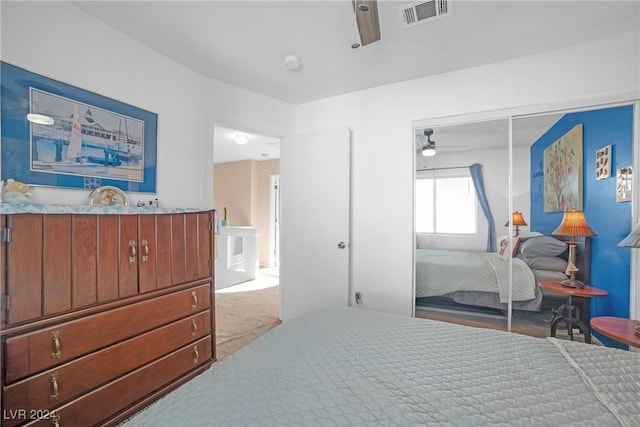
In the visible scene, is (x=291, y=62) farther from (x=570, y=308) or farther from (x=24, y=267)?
(x=570, y=308)

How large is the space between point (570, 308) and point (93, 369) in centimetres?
321

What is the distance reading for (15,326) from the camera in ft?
3.88

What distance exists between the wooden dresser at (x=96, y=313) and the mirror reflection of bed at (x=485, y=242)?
6.84 feet

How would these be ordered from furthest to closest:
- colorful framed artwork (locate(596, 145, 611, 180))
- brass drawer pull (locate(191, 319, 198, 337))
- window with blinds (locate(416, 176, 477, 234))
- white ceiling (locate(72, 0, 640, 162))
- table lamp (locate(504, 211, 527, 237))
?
window with blinds (locate(416, 176, 477, 234)) < table lamp (locate(504, 211, 527, 237)) < colorful framed artwork (locate(596, 145, 611, 180)) < brass drawer pull (locate(191, 319, 198, 337)) < white ceiling (locate(72, 0, 640, 162))

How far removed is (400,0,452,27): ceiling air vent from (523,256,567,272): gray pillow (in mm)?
1991

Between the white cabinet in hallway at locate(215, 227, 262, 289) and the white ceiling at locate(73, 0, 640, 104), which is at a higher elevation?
the white ceiling at locate(73, 0, 640, 104)

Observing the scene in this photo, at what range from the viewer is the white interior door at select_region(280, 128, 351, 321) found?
2.95 m

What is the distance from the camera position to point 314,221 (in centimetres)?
310

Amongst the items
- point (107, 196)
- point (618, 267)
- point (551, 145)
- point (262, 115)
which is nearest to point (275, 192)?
point (262, 115)

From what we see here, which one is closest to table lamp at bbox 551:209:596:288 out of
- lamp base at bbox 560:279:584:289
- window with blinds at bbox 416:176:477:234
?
lamp base at bbox 560:279:584:289

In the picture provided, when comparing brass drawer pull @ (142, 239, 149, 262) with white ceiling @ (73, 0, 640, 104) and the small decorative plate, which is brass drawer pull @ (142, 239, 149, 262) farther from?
white ceiling @ (73, 0, 640, 104)

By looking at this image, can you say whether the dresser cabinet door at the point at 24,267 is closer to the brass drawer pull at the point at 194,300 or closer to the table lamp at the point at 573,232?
the brass drawer pull at the point at 194,300

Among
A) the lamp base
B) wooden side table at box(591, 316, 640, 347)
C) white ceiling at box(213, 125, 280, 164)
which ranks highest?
white ceiling at box(213, 125, 280, 164)

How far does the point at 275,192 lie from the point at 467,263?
184 inches
